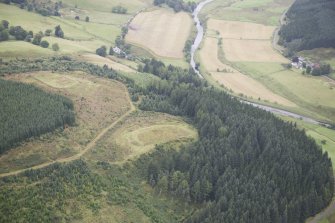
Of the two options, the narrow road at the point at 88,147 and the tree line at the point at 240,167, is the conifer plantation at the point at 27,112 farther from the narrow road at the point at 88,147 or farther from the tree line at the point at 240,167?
the tree line at the point at 240,167

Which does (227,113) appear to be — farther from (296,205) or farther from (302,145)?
(296,205)

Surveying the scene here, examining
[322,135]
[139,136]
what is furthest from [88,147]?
[322,135]

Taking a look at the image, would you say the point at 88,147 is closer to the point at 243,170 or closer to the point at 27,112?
the point at 27,112

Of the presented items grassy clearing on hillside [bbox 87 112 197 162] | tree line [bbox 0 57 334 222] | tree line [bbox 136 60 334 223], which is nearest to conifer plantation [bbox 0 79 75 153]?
grassy clearing on hillside [bbox 87 112 197 162]

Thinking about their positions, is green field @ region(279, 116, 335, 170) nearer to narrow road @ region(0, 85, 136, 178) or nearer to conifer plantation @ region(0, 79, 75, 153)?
narrow road @ region(0, 85, 136, 178)

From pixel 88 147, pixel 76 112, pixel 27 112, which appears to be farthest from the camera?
pixel 76 112
